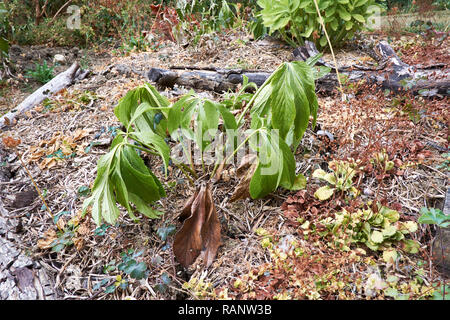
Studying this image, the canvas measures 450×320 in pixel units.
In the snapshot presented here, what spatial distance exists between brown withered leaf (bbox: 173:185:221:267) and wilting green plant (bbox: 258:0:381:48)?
213 cm

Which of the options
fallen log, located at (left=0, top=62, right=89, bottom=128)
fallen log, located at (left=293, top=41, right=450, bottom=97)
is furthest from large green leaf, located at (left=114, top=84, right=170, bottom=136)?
fallen log, located at (left=0, top=62, right=89, bottom=128)

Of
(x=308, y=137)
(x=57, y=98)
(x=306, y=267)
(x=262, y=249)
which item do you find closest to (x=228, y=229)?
(x=262, y=249)

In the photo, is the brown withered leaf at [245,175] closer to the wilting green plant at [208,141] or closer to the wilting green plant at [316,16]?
the wilting green plant at [208,141]

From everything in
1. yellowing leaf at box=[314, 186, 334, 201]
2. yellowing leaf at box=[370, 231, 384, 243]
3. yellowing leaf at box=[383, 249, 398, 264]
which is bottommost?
yellowing leaf at box=[383, 249, 398, 264]

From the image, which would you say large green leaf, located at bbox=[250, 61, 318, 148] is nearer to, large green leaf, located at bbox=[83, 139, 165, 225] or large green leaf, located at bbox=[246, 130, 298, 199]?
large green leaf, located at bbox=[246, 130, 298, 199]

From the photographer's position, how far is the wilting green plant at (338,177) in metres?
1.58

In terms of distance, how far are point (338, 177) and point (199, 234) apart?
814mm

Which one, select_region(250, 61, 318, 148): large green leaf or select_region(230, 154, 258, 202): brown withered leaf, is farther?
select_region(230, 154, 258, 202): brown withered leaf

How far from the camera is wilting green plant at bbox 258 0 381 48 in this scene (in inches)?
110

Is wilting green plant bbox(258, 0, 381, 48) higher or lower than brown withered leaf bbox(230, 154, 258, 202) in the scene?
higher

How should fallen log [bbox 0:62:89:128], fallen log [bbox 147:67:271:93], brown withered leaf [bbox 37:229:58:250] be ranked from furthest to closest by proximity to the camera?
fallen log [bbox 0:62:89:128] → fallen log [bbox 147:67:271:93] → brown withered leaf [bbox 37:229:58:250]

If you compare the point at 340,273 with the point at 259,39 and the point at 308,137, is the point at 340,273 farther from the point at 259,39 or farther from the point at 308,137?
the point at 259,39

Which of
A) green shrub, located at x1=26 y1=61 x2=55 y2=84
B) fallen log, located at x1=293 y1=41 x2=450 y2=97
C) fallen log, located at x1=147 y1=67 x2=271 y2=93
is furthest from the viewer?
green shrub, located at x1=26 y1=61 x2=55 y2=84

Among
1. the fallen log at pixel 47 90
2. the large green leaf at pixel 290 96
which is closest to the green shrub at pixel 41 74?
the fallen log at pixel 47 90
